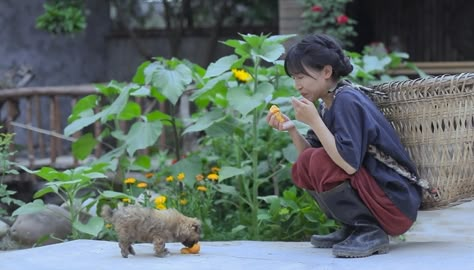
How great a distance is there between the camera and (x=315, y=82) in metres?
3.68

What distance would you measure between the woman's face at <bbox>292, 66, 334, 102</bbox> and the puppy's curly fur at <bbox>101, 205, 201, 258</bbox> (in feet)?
2.40

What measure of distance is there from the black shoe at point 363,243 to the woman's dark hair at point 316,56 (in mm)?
651

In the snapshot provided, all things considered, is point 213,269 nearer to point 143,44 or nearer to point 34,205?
point 34,205

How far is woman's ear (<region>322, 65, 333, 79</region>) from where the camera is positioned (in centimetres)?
367

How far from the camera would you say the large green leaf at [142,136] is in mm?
5176

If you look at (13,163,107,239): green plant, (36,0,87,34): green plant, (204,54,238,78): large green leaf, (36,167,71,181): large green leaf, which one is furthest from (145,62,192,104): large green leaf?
(36,0,87,34): green plant

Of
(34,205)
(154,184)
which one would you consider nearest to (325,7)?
(154,184)

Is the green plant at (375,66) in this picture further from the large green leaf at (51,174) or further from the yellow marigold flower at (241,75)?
A: the large green leaf at (51,174)

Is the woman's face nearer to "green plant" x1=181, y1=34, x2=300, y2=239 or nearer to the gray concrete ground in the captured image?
the gray concrete ground

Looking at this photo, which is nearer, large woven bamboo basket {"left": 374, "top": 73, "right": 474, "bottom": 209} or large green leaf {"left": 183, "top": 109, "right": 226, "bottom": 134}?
large woven bamboo basket {"left": 374, "top": 73, "right": 474, "bottom": 209}

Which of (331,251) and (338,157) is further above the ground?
(338,157)

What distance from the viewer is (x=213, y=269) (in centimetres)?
345

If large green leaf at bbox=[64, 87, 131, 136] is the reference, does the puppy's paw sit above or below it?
below

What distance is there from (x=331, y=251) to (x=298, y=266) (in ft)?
1.19
